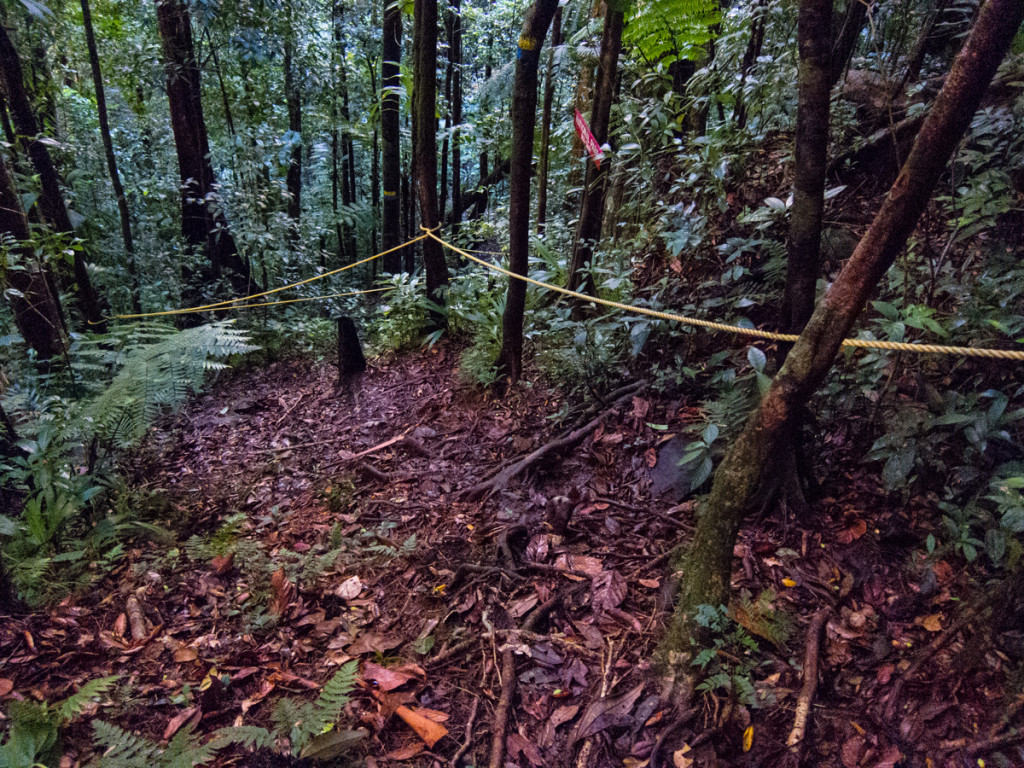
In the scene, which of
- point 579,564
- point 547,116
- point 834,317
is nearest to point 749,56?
point 547,116

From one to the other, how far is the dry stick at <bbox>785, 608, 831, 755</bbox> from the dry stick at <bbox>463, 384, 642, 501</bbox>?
1.48 meters

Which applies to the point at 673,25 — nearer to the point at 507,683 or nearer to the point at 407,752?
the point at 507,683

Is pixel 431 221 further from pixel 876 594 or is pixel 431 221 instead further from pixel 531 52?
pixel 876 594

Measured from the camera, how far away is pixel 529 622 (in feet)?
7.30

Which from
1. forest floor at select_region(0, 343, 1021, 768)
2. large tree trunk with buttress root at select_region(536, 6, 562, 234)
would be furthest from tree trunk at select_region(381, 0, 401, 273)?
forest floor at select_region(0, 343, 1021, 768)

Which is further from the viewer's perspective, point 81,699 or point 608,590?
point 608,590

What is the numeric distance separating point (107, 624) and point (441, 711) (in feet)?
5.17

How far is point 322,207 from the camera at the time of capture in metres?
10.6

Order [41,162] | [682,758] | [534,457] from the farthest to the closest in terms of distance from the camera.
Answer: [41,162], [534,457], [682,758]

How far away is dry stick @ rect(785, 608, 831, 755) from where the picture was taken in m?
1.62

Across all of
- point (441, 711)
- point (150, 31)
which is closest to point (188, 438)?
point (441, 711)

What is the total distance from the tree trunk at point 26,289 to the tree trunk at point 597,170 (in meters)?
3.69

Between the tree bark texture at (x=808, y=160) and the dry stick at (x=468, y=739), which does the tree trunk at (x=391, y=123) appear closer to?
the tree bark texture at (x=808, y=160)

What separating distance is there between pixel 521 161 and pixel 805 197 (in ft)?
6.23
